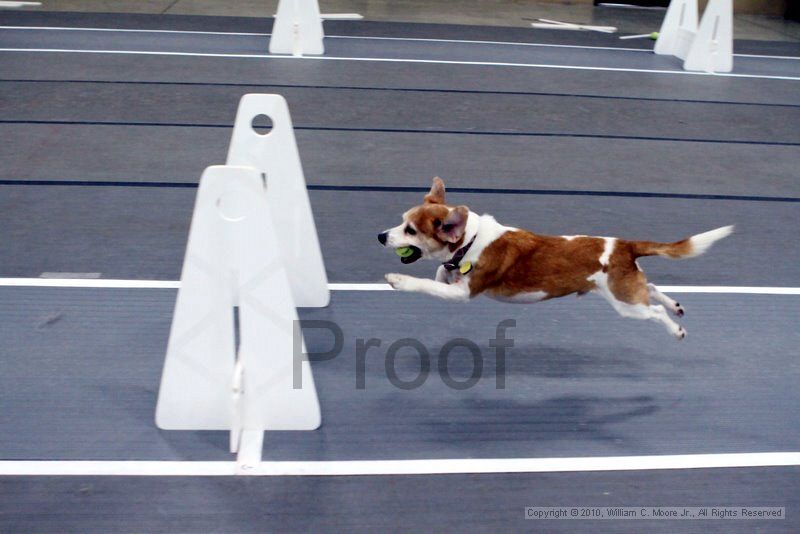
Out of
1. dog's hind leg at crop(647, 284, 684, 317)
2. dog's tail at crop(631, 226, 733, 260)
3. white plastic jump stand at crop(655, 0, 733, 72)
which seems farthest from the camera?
white plastic jump stand at crop(655, 0, 733, 72)

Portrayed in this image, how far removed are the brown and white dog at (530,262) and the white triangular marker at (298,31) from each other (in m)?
5.24

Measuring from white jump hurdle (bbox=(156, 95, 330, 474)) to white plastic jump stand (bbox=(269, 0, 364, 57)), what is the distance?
5.61m

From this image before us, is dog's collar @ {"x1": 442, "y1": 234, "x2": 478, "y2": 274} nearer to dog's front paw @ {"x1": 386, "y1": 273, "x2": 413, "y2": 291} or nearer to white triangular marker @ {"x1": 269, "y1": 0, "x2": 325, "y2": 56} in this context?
dog's front paw @ {"x1": 386, "y1": 273, "x2": 413, "y2": 291}

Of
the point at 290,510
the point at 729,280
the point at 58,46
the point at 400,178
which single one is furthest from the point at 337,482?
the point at 58,46

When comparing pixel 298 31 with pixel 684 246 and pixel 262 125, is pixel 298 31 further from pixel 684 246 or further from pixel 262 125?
pixel 684 246

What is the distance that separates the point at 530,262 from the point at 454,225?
1.13 feet

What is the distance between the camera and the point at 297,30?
26.1 feet

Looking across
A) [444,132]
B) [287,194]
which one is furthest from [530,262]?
[444,132]

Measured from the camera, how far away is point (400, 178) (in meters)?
5.18

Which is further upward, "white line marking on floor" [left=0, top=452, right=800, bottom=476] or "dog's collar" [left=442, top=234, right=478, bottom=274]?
"dog's collar" [left=442, top=234, right=478, bottom=274]

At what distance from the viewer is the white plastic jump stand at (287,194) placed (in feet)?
11.4

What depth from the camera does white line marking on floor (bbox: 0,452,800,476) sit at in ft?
8.54

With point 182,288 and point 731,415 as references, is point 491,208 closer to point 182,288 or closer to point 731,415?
point 731,415

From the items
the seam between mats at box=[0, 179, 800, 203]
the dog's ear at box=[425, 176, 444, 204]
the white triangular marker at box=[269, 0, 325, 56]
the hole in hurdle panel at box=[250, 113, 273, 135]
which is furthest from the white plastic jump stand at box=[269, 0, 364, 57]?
the dog's ear at box=[425, 176, 444, 204]
